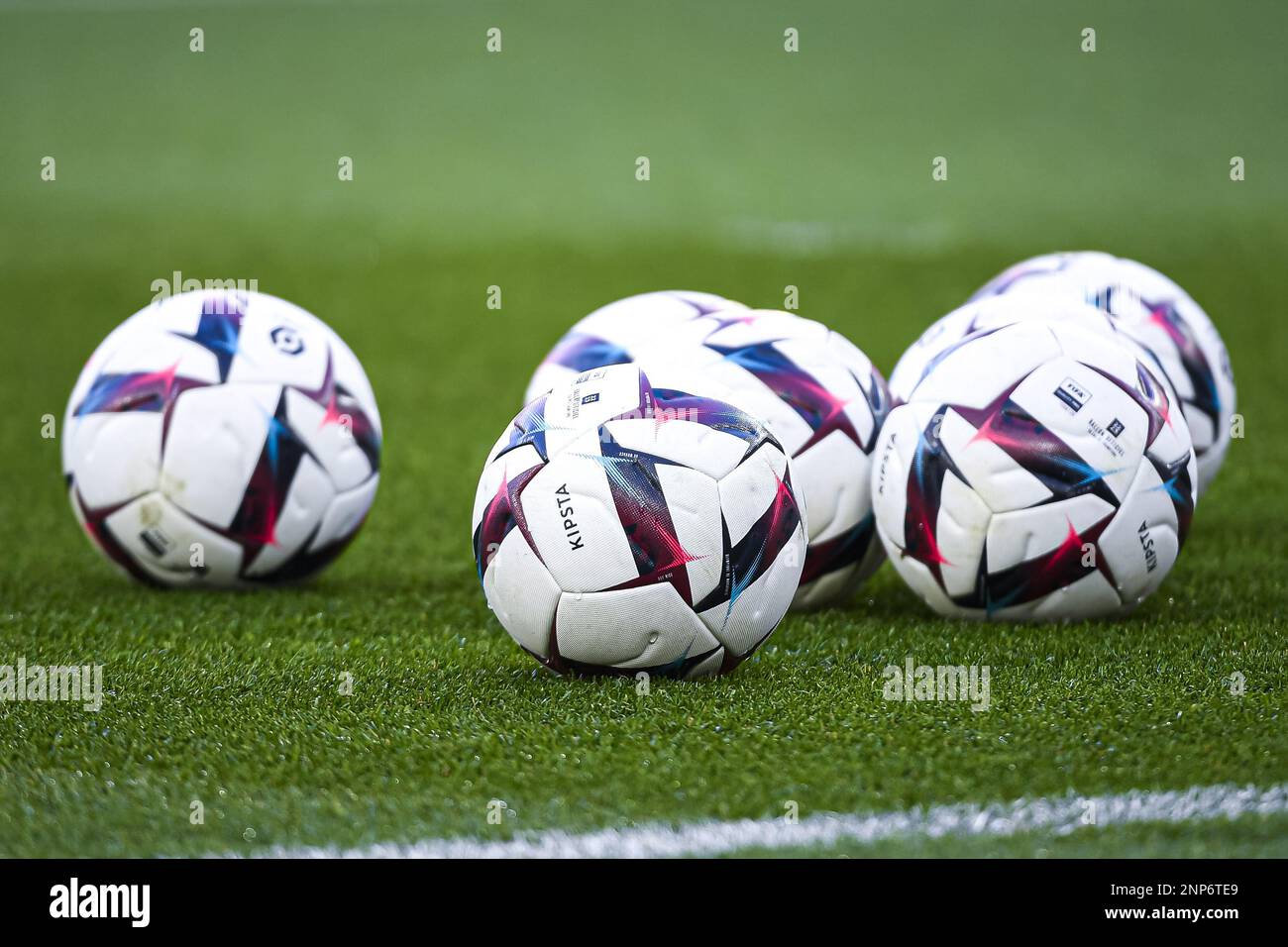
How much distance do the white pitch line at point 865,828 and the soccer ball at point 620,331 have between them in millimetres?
3148

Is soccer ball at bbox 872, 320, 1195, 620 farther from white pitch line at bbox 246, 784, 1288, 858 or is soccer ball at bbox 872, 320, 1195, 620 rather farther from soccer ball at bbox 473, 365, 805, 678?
white pitch line at bbox 246, 784, 1288, 858

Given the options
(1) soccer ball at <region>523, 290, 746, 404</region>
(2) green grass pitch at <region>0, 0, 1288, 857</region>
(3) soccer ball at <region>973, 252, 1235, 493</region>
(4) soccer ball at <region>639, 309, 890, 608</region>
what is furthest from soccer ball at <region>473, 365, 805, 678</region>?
(3) soccer ball at <region>973, 252, 1235, 493</region>

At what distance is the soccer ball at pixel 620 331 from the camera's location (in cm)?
698

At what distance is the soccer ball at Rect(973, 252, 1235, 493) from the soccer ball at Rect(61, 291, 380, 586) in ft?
10.8

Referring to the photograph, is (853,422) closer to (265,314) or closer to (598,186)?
(265,314)

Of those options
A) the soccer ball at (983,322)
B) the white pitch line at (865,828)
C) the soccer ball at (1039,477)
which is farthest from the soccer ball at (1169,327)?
the white pitch line at (865,828)

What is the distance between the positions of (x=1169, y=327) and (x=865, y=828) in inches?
168

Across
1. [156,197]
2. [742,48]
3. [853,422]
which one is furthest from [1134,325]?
[742,48]

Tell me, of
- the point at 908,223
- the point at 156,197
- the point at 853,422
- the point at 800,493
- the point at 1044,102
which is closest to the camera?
the point at 800,493

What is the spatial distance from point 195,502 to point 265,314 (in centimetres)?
88

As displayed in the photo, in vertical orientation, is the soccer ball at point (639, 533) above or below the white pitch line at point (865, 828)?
above

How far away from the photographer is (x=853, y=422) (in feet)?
21.2

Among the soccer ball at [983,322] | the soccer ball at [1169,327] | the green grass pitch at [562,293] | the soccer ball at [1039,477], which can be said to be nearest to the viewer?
the green grass pitch at [562,293]

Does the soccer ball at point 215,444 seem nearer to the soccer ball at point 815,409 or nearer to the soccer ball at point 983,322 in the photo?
the soccer ball at point 815,409
